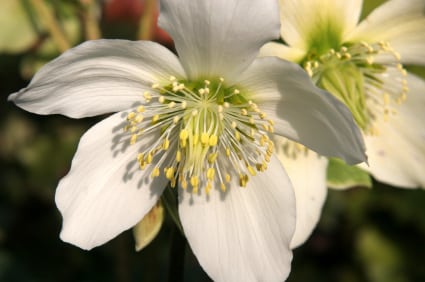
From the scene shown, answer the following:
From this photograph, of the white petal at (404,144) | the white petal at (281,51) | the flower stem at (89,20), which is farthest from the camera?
the flower stem at (89,20)

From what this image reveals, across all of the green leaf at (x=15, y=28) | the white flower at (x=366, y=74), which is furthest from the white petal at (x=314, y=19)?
the green leaf at (x=15, y=28)

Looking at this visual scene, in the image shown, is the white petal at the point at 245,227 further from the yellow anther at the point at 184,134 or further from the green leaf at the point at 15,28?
the green leaf at the point at 15,28

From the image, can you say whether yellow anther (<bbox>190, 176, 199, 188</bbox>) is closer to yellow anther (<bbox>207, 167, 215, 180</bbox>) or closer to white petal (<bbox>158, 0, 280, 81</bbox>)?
yellow anther (<bbox>207, 167, 215, 180</bbox>)

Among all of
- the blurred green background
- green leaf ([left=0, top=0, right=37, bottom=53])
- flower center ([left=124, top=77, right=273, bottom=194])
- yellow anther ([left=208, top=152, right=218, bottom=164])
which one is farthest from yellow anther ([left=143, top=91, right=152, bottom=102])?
the blurred green background

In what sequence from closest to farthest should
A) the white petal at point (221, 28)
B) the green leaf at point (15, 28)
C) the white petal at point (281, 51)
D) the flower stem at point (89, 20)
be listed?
the white petal at point (221, 28) < the white petal at point (281, 51) < the flower stem at point (89, 20) < the green leaf at point (15, 28)

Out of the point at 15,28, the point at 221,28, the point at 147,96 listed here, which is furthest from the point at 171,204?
the point at 15,28

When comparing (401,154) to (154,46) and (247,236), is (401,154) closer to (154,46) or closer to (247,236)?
(247,236)

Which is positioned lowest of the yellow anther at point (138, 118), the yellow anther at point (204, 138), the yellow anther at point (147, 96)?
the yellow anther at point (204, 138)
